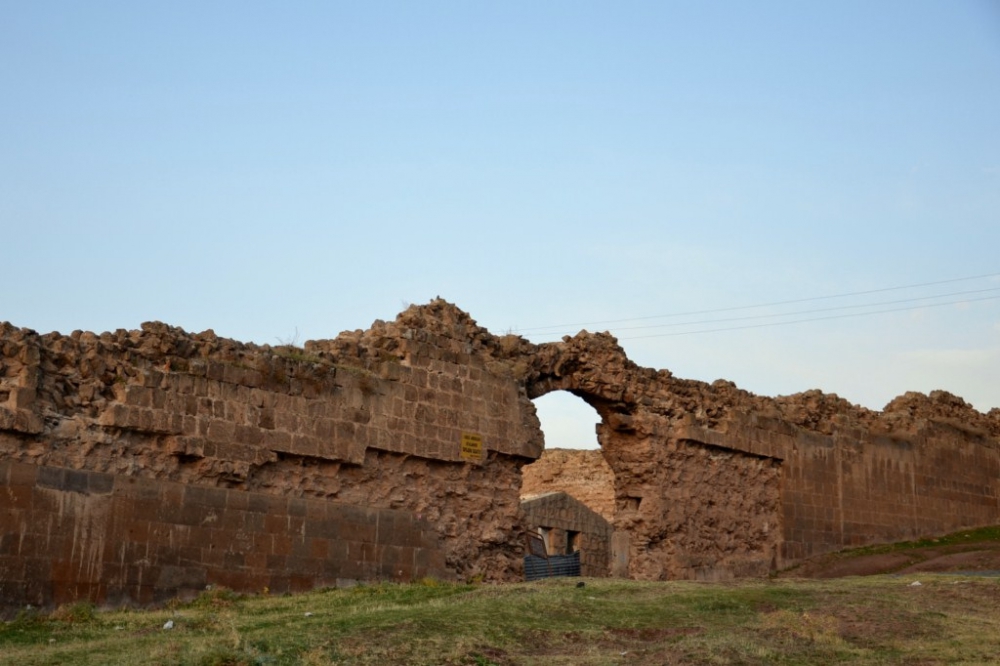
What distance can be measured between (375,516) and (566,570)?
7.63m

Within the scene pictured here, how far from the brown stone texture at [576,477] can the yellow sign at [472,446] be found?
11217mm

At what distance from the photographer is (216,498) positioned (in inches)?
561

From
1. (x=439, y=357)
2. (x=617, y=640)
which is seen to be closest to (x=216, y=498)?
(x=439, y=357)

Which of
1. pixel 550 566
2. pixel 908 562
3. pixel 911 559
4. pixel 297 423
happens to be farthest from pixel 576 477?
pixel 297 423

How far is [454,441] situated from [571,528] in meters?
9.98

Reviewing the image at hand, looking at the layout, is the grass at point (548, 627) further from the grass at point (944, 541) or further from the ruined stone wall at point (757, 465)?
the grass at point (944, 541)

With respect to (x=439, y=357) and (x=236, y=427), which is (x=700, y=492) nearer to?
(x=439, y=357)

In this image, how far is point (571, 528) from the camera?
26266mm

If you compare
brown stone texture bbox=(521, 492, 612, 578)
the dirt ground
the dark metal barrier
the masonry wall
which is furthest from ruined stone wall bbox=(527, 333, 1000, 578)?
brown stone texture bbox=(521, 492, 612, 578)

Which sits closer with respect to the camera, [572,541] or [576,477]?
[572,541]

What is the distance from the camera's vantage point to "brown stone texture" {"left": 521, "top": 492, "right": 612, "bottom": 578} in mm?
25453

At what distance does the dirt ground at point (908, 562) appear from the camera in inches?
734

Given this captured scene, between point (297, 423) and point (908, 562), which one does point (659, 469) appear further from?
point (297, 423)

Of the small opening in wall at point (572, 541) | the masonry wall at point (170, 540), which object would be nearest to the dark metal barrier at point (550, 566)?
the small opening in wall at point (572, 541)
